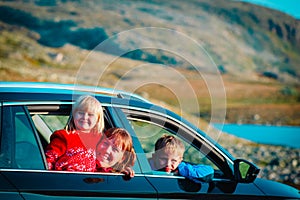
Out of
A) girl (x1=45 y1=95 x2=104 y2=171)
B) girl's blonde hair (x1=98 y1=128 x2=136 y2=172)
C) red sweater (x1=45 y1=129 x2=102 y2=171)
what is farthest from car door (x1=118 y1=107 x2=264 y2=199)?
red sweater (x1=45 y1=129 x2=102 y2=171)

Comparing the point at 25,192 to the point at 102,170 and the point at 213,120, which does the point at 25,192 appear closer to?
the point at 102,170

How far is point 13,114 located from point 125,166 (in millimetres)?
846

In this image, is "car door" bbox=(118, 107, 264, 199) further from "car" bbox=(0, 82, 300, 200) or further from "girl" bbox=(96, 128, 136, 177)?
"girl" bbox=(96, 128, 136, 177)

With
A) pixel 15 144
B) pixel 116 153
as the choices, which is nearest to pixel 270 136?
pixel 116 153

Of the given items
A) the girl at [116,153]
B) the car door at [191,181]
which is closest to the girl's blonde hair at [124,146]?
the girl at [116,153]

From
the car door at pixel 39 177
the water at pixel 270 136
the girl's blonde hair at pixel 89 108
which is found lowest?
the car door at pixel 39 177

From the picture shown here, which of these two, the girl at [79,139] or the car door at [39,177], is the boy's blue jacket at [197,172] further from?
the girl at [79,139]

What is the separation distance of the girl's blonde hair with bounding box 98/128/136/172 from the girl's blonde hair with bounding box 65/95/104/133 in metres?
0.15

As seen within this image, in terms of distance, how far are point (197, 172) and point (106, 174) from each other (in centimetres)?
71

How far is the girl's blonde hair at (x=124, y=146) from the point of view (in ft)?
11.5

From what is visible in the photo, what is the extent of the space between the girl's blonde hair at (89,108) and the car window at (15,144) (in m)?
0.34

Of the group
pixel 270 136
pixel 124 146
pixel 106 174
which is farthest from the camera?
pixel 270 136

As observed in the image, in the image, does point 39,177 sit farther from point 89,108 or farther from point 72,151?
point 89,108

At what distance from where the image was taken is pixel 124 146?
11.6 feet
